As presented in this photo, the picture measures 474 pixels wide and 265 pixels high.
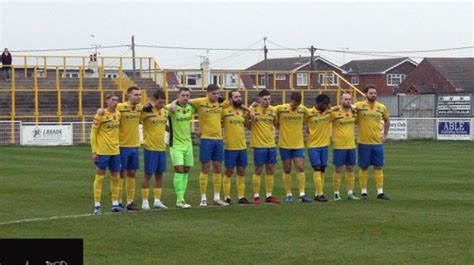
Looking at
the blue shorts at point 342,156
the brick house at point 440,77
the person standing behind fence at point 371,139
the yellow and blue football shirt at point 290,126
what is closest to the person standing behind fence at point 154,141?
the yellow and blue football shirt at point 290,126

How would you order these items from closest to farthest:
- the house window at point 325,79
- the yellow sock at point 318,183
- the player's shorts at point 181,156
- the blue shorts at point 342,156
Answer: the player's shorts at point 181,156 < the yellow sock at point 318,183 < the blue shorts at point 342,156 < the house window at point 325,79

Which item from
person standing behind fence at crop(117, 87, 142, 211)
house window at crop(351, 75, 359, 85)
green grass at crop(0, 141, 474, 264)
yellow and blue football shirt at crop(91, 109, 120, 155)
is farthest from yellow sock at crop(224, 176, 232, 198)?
house window at crop(351, 75, 359, 85)

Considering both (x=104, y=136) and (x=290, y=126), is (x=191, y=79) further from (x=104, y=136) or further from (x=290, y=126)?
(x=104, y=136)

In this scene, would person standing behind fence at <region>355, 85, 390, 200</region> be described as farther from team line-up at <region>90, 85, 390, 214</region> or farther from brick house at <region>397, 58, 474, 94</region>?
brick house at <region>397, 58, 474, 94</region>

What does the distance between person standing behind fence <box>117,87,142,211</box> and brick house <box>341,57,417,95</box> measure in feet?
307

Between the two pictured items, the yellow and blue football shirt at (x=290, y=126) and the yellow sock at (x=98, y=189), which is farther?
the yellow and blue football shirt at (x=290, y=126)

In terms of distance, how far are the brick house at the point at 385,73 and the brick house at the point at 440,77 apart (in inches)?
345

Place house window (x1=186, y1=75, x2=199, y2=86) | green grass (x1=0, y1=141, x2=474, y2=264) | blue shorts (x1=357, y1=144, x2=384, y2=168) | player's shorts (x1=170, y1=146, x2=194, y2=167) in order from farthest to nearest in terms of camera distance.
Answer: house window (x1=186, y1=75, x2=199, y2=86) < blue shorts (x1=357, y1=144, x2=384, y2=168) < player's shorts (x1=170, y1=146, x2=194, y2=167) < green grass (x1=0, y1=141, x2=474, y2=264)

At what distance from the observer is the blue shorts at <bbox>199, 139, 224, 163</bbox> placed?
18.3 metres

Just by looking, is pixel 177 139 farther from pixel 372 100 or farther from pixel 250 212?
pixel 372 100

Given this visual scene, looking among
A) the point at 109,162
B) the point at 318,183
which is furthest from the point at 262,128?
the point at 109,162

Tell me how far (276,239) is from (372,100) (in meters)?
6.45

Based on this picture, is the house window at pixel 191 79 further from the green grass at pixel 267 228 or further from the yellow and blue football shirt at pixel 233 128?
the yellow and blue football shirt at pixel 233 128

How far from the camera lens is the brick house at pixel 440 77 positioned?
97.4 metres
